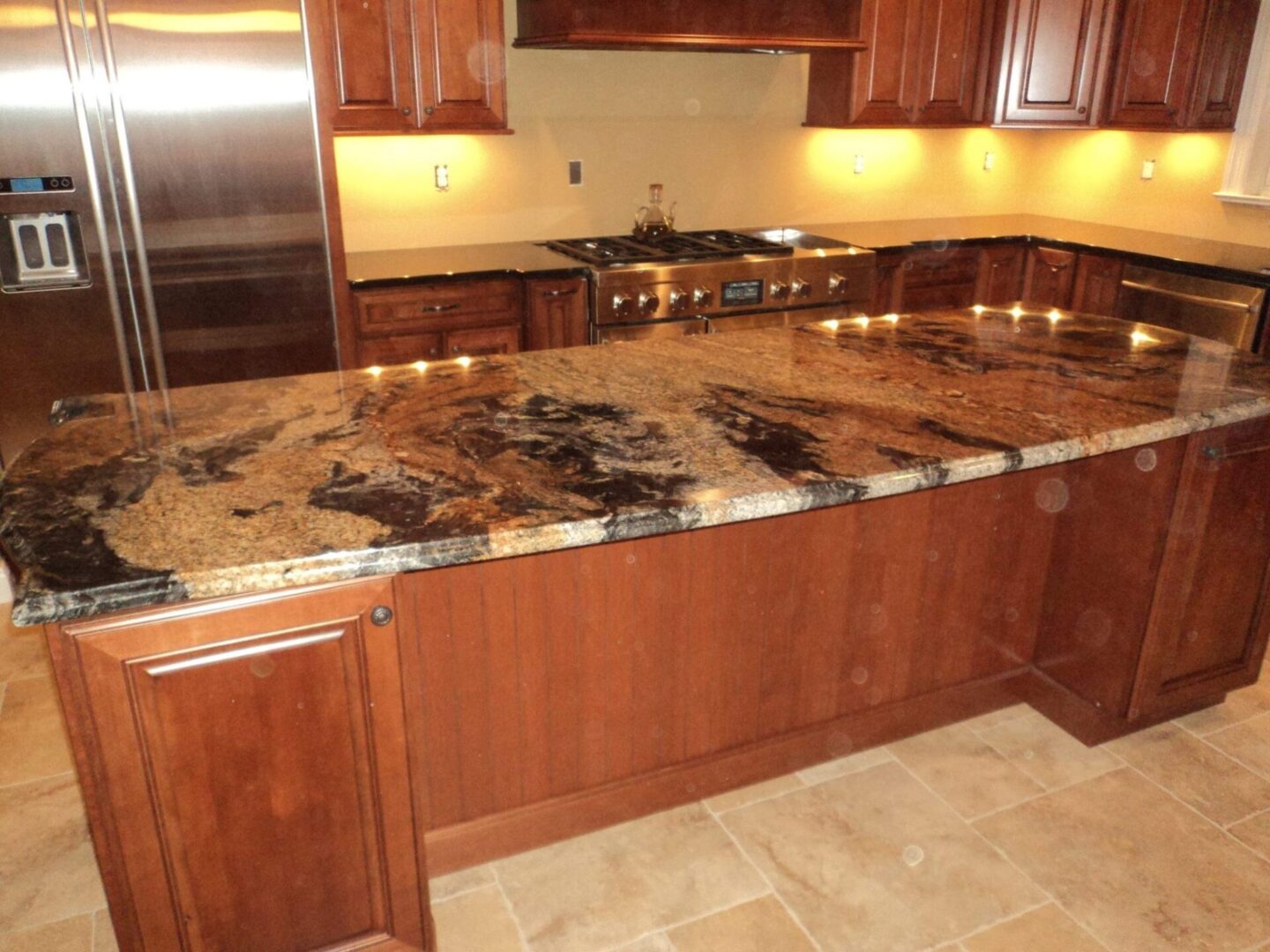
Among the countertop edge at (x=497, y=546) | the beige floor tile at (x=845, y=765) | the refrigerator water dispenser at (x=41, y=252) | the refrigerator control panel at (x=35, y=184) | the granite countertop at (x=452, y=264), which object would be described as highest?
the refrigerator control panel at (x=35, y=184)

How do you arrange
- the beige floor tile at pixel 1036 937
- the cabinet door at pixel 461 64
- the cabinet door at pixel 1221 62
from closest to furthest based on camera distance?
the beige floor tile at pixel 1036 937 → the cabinet door at pixel 461 64 → the cabinet door at pixel 1221 62

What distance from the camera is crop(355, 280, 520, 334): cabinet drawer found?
3561 mm

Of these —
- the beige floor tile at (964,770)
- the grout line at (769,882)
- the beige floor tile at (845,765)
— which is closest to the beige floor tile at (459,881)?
the grout line at (769,882)

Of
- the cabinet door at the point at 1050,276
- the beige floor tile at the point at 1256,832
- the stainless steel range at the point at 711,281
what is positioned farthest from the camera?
the cabinet door at the point at 1050,276

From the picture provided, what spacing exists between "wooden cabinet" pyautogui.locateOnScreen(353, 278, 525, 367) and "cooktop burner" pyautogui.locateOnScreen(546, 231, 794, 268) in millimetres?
397

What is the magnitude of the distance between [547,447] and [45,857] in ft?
4.95

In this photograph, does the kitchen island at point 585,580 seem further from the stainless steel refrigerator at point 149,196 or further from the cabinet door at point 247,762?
the stainless steel refrigerator at point 149,196

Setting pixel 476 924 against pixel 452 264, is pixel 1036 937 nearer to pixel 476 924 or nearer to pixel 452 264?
pixel 476 924

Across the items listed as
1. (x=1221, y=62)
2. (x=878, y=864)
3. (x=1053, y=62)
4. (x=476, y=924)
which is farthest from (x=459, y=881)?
(x=1221, y=62)

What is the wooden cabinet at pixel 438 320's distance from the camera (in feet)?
11.7

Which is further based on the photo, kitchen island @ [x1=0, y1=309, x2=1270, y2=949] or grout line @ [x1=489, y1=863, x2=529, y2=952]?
grout line @ [x1=489, y1=863, x2=529, y2=952]

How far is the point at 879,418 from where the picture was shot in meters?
1.89

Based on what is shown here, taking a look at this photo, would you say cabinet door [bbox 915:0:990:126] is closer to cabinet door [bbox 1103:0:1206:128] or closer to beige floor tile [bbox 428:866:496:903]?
cabinet door [bbox 1103:0:1206:128]

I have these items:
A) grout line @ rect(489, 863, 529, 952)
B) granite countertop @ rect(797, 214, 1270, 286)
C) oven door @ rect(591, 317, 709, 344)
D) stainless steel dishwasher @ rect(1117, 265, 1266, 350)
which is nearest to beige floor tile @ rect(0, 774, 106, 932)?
grout line @ rect(489, 863, 529, 952)
